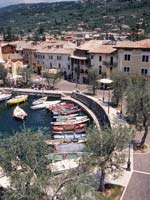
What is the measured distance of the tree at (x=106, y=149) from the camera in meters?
33.1

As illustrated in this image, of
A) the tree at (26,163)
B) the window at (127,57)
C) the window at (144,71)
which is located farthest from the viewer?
the window at (127,57)

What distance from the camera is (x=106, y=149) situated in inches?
1315

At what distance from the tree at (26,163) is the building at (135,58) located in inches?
1938

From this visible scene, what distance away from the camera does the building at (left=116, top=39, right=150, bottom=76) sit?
A: 246 feet

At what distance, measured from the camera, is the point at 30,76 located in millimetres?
86688

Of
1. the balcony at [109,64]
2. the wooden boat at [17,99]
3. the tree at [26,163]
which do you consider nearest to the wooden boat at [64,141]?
the tree at [26,163]

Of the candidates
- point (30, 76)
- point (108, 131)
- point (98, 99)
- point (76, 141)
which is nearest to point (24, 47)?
point (30, 76)

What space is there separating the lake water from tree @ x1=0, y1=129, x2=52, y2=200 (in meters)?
30.0

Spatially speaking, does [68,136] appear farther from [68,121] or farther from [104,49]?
[104,49]

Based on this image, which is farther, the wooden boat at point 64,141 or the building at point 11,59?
the building at point 11,59

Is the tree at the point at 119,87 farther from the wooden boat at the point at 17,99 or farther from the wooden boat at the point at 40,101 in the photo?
the wooden boat at the point at 17,99

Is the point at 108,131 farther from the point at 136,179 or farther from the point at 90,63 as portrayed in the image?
the point at 90,63

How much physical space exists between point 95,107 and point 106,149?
113 feet

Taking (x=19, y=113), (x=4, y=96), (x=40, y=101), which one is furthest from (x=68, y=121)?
(x=4, y=96)
